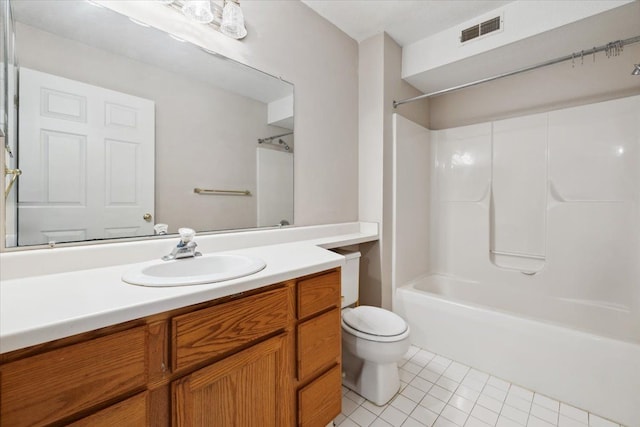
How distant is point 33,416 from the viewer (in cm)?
56

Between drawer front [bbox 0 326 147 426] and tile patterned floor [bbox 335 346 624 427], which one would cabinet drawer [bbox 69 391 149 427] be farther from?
tile patterned floor [bbox 335 346 624 427]

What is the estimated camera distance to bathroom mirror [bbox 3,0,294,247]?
37.8 inches

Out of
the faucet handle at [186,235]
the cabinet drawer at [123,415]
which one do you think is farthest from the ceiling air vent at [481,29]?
the cabinet drawer at [123,415]

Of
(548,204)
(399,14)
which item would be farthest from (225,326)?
(548,204)

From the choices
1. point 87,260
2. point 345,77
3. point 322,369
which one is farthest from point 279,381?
point 345,77

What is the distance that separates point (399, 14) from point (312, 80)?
765 mm

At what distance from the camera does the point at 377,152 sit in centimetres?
215

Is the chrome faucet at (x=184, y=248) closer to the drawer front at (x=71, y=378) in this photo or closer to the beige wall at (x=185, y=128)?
the beige wall at (x=185, y=128)

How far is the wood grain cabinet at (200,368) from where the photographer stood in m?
0.58

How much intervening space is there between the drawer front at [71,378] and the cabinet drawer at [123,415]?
0.03 m

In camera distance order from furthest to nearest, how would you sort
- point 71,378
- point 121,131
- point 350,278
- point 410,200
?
point 410,200
point 350,278
point 121,131
point 71,378

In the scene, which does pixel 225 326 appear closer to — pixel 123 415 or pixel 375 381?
pixel 123 415

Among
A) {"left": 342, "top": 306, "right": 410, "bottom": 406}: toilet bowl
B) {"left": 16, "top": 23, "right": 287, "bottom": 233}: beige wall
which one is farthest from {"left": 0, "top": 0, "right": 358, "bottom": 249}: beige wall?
{"left": 342, "top": 306, "right": 410, "bottom": 406}: toilet bowl

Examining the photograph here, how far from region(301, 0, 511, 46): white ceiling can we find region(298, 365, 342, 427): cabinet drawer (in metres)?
2.19
